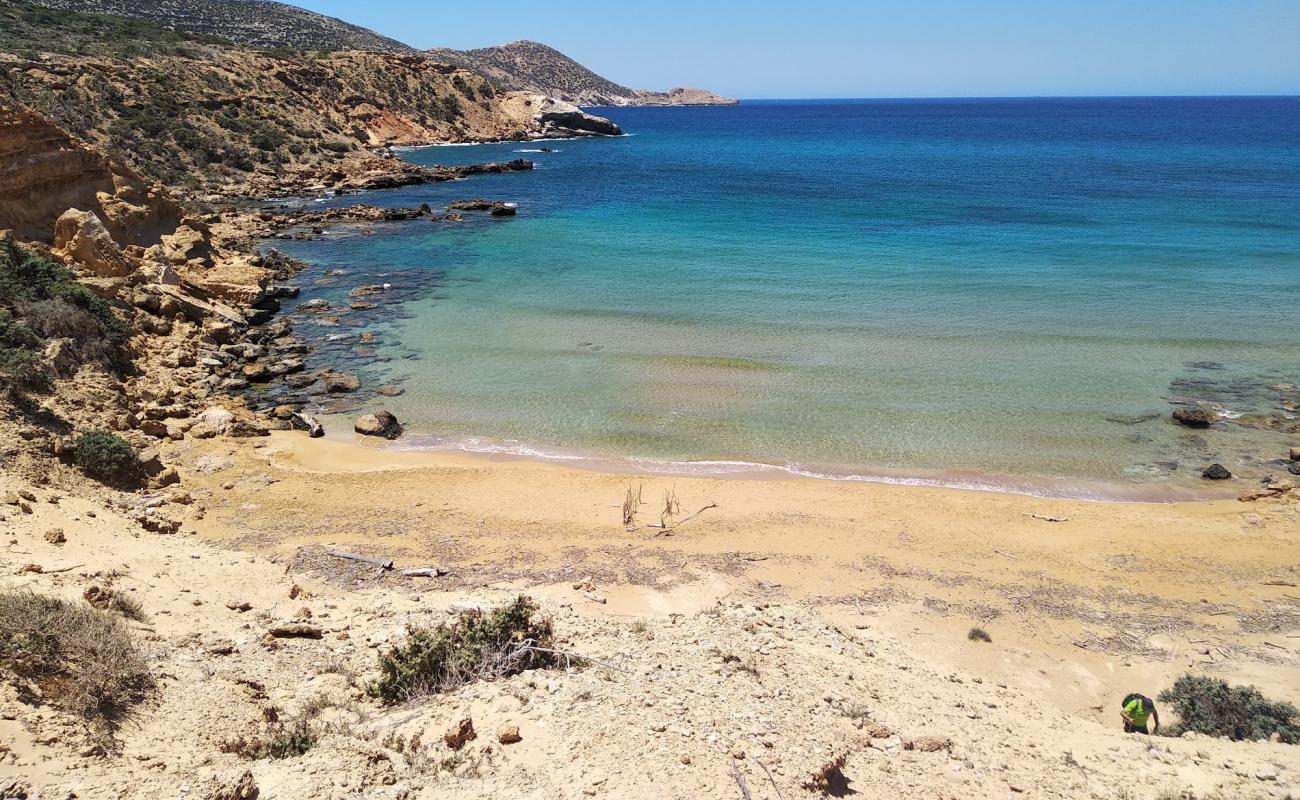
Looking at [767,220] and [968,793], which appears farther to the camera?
[767,220]

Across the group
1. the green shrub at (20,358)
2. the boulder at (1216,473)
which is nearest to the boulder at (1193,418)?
the boulder at (1216,473)

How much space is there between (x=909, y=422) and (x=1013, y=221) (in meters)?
27.5

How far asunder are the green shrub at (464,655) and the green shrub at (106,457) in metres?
6.91

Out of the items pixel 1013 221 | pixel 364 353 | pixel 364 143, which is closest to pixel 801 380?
pixel 364 353

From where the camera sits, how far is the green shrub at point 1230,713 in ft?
25.0

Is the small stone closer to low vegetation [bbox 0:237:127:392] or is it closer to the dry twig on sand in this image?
the dry twig on sand

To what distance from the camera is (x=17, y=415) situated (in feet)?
38.5

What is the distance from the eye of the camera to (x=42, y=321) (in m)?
14.6

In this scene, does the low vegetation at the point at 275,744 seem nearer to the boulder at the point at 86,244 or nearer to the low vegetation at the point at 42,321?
the low vegetation at the point at 42,321

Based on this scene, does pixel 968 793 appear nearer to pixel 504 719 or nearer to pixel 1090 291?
pixel 504 719

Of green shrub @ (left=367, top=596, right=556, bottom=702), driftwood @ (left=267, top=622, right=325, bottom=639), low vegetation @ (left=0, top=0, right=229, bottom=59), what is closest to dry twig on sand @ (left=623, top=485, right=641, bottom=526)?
green shrub @ (left=367, top=596, right=556, bottom=702)

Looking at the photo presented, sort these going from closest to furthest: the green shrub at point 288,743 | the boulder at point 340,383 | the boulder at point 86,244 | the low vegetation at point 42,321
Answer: the green shrub at point 288,743
the low vegetation at point 42,321
the boulder at point 340,383
the boulder at point 86,244

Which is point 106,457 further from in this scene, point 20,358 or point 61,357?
point 61,357

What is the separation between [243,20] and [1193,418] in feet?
330
